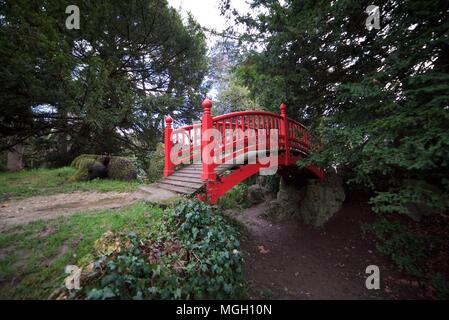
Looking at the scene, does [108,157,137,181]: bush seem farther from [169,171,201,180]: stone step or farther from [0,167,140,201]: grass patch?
[169,171,201,180]: stone step

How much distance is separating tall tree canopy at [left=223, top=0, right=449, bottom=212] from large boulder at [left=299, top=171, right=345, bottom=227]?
9.12ft

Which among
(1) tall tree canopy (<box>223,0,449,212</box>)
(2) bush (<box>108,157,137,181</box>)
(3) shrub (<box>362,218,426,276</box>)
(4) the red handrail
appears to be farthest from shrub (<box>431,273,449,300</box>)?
(2) bush (<box>108,157,137,181</box>)

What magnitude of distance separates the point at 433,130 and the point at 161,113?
32.2 ft

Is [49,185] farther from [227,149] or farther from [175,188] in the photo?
[227,149]

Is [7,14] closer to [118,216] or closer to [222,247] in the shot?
[118,216]

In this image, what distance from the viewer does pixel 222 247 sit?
10.6 ft

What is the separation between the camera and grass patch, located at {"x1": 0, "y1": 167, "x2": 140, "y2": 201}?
246 inches

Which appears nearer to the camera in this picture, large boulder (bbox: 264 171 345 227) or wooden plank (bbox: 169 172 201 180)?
wooden plank (bbox: 169 172 201 180)

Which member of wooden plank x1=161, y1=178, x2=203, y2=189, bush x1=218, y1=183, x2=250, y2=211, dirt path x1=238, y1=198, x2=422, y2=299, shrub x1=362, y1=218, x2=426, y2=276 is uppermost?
wooden plank x1=161, y1=178, x2=203, y2=189

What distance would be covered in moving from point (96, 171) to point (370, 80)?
8.76 metres

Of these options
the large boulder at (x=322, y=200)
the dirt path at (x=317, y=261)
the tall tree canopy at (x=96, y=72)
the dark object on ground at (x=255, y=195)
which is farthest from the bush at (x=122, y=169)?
the large boulder at (x=322, y=200)

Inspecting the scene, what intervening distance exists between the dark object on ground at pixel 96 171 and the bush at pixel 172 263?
5.66 meters

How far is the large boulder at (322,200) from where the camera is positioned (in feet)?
25.2

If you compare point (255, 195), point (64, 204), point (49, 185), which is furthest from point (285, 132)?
point (49, 185)
